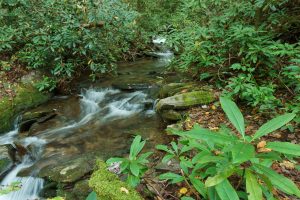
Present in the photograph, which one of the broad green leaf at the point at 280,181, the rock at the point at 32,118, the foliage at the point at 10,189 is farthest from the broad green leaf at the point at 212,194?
the rock at the point at 32,118

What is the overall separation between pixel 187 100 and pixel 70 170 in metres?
2.18

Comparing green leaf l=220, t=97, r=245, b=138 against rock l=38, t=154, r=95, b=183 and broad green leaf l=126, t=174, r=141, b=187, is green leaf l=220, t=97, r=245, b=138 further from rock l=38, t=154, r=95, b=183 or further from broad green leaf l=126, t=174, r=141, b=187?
rock l=38, t=154, r=95, b=183

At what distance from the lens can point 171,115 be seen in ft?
15.6

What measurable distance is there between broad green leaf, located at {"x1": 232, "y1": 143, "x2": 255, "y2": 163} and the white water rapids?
3.37 m

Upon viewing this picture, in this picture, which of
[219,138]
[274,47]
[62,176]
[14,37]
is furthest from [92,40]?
[219,138]

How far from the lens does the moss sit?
2.27m

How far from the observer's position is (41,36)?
6996 mm

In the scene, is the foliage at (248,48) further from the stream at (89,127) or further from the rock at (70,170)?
the rock at (70,170)

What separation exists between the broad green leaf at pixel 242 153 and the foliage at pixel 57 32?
6.01 metres

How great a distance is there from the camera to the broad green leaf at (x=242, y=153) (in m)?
1.46

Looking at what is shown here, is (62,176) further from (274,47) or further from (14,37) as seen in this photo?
(14,37)

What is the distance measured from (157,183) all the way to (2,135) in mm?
4412

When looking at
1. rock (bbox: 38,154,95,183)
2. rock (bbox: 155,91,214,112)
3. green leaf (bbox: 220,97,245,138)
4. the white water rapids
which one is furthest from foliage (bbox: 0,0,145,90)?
green leaf (bbox: 220,97,245,138)

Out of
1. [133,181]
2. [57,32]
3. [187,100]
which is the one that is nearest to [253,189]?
[133,181]
